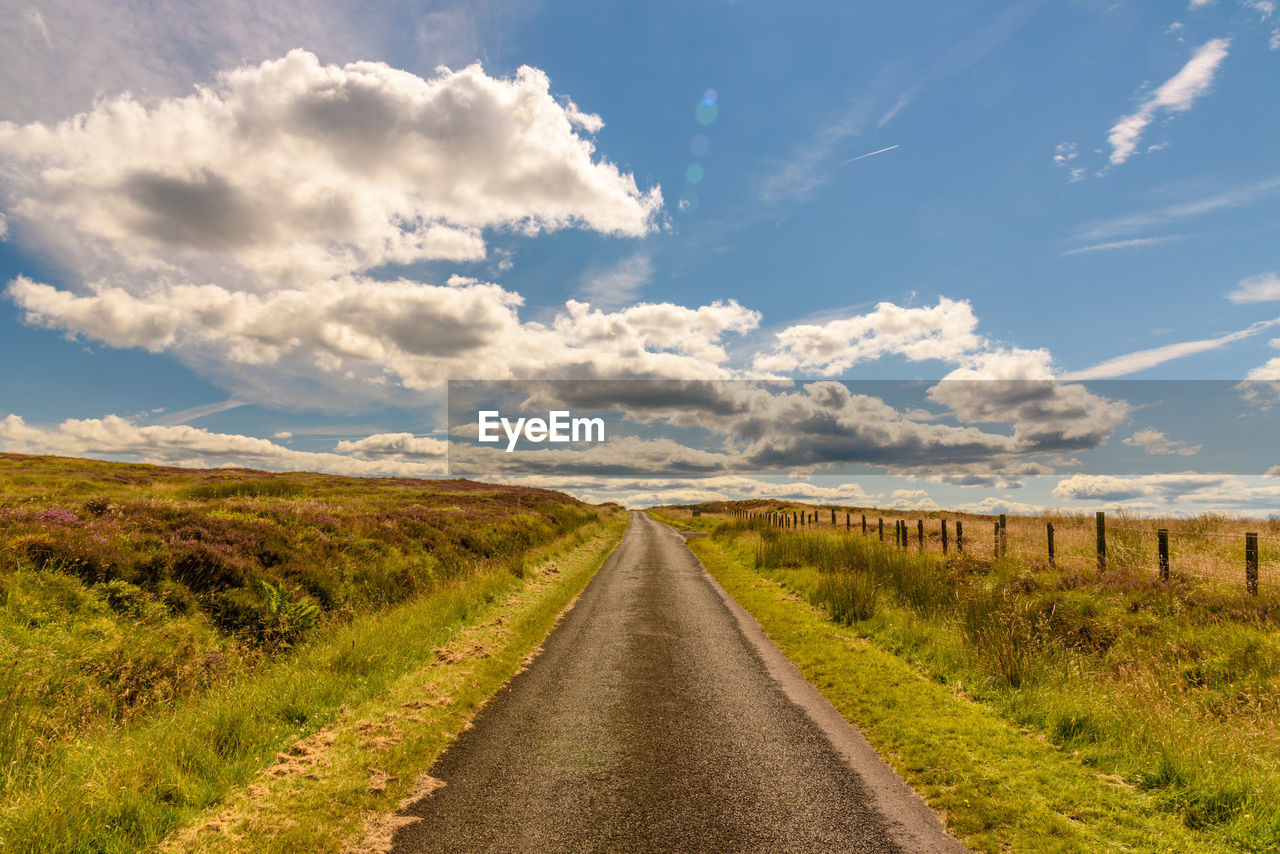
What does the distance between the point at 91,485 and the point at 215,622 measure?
3724 centimetres

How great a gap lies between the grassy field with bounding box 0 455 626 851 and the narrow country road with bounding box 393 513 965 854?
913 millimetres

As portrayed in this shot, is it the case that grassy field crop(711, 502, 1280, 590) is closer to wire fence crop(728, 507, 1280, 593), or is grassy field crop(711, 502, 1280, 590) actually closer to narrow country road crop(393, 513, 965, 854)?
wire fence crop(728, 507, 1280, 593)

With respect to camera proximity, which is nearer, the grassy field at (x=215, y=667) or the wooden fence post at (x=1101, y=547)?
the grassy field at (x=215, y=667)

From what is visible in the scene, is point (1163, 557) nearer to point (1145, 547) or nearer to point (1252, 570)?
point (1252, 570)

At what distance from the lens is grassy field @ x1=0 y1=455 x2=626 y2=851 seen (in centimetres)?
583

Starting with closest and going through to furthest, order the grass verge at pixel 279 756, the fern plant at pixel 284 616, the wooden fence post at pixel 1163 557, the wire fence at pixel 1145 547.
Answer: the grass verge at pixel 279 756 → the fern plant at pixel 284 616 → the wire fence at pixel 1145 547 → the wooden fence post at pixel 1163 557

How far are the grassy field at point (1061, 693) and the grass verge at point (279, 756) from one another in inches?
243

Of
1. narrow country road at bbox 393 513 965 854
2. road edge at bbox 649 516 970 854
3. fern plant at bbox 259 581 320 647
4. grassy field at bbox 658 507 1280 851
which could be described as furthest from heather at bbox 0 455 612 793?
grassy field at bbox 658 507 1280 851

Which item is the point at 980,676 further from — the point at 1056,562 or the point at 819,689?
the point at 1056,562

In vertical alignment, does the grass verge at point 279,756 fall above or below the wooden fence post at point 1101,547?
below

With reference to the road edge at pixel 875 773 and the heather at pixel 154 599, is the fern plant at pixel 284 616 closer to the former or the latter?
the heather at pixel 154 599

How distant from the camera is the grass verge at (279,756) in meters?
5.38

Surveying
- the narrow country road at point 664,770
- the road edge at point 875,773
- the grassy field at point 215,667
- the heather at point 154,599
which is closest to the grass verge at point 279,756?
the grassy field at point 215,667

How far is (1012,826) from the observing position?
566 cm
